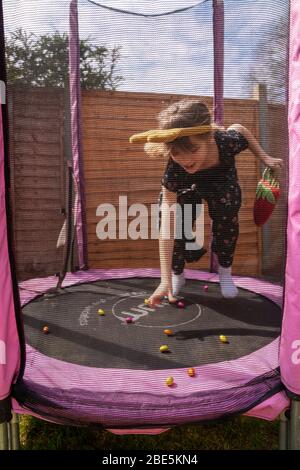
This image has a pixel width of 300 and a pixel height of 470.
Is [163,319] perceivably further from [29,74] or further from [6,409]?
[29,74]

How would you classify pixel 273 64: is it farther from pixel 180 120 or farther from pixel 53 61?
pixel 53 61

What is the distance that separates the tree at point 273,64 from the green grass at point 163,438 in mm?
975

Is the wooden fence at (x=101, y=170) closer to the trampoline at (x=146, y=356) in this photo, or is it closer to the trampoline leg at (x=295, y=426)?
Answer: the trampoline at (x=146, y=356)

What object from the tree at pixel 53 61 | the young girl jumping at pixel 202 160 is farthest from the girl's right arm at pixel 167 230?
the tree at pixel 53 61

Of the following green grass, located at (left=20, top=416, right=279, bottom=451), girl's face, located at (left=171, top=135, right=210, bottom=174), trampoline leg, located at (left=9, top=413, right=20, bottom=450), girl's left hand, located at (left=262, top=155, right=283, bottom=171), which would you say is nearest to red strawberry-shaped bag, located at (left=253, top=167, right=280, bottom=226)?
girl's left hand, located at (left=262, top=155, right=283, bottom=171)

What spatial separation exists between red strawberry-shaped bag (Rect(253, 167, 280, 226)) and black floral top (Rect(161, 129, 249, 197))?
10 centimetres

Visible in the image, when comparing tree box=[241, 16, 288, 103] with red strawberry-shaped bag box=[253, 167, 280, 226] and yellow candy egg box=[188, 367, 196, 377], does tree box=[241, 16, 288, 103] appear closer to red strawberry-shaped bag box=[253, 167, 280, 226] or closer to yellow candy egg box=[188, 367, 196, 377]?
red strawberry-shaped bag box=[253, 167, 280, 226]

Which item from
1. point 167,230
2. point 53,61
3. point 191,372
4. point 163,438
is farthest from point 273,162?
point 163,438

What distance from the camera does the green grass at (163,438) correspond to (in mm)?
1175

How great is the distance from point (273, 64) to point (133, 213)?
0.71 meters

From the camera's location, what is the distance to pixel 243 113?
1211 millimetres

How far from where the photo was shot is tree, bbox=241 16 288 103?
3.24 feet

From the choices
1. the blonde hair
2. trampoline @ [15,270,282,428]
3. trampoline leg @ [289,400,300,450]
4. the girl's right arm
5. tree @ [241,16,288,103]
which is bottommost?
trampoline leg @ [289,400,300,450]
